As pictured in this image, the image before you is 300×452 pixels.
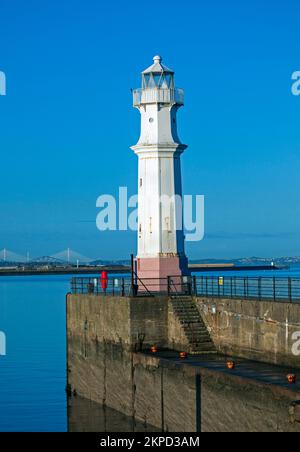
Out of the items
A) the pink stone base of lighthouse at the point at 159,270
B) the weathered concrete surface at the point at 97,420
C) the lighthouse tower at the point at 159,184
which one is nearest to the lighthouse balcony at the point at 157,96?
the lighthouse tower at the point at 159,184

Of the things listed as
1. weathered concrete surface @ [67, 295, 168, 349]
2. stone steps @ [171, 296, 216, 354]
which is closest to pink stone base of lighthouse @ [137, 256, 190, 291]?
weathered concrete surface @ [67, 295, 168, 349]

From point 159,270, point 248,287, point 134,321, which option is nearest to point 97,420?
point 134,321

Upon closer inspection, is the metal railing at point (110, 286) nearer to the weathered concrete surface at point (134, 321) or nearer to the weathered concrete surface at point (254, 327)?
the weathered concrete surface at point (134, 321)

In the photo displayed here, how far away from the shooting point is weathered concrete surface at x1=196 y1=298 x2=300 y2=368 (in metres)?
24.4

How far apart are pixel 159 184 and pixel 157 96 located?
3.15m

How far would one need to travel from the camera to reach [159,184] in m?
34.2

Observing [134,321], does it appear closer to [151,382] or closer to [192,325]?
[192,325]

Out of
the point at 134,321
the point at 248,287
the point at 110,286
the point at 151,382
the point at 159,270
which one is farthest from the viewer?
the point at 110,286

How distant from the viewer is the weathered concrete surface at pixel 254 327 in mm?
24375

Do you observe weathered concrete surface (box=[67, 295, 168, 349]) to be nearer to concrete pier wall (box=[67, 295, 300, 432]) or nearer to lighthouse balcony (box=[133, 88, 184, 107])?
concrete pier wall (box=[67, 295, 300, 432])

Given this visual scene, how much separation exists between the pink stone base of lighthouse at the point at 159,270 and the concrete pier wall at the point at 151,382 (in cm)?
221
